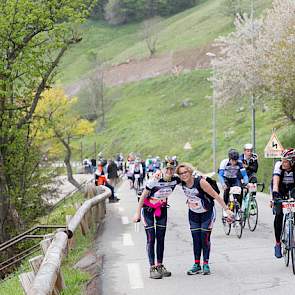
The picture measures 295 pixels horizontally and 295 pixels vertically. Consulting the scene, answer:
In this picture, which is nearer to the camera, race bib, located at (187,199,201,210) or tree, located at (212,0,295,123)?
race bib, located at (187,199,201,210)

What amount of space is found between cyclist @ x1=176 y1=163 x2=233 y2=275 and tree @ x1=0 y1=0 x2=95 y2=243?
1016 cm

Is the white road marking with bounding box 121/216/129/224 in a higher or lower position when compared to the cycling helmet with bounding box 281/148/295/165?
lower

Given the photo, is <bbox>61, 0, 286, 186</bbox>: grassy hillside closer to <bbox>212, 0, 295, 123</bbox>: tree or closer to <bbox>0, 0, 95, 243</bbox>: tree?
<bbox>212, 0, 295, 123</bbox>: tree

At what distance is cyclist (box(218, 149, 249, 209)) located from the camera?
13.6 m

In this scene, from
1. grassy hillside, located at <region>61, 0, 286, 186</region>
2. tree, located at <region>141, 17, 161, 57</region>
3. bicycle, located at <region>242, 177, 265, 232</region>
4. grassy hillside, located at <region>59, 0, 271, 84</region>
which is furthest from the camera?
tree, located at <region>141, 17, 161, 57</region>

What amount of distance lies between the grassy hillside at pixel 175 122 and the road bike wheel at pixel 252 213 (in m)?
25.3

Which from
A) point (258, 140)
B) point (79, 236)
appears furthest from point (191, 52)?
point (79, 236)

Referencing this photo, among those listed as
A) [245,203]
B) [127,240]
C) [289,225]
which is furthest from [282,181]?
[127,240]

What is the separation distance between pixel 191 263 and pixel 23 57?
1050cm

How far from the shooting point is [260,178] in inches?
1341

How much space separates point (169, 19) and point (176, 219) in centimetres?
12022

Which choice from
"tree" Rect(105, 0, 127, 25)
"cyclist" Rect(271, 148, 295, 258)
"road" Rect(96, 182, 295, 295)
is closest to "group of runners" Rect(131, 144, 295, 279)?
"cyclist" Rect(271, 148, 295, 258)

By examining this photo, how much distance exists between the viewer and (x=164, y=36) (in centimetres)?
11688

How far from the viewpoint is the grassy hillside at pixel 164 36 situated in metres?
103
